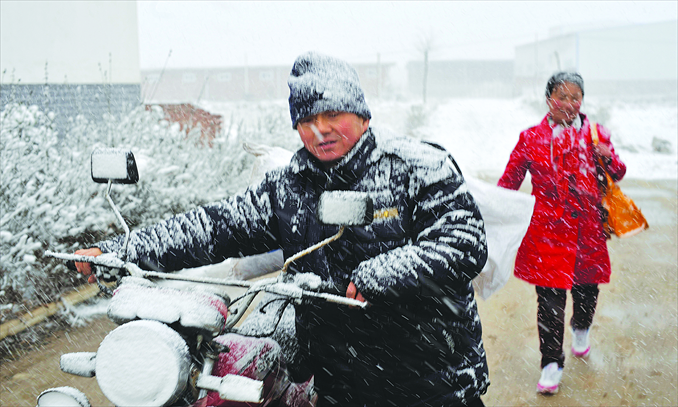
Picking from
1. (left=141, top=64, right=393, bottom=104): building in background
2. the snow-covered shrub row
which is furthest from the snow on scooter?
(left=141, top=64, right=393, bottom=104): building in background

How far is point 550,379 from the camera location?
3695 millimetres

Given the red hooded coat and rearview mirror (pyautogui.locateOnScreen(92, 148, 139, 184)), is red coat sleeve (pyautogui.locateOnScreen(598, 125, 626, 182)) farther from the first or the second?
rearview mirror (pyautogui.locateOnScreen(92, 148, 139, 184))

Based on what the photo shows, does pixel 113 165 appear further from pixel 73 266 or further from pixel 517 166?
pixel 517 166

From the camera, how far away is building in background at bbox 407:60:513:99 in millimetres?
57750

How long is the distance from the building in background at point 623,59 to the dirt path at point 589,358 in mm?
40754

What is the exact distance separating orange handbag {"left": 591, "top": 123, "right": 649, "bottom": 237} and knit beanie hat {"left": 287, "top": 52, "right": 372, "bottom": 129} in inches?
90.9

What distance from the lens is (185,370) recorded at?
1.37 metres

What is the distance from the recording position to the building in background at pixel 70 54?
8.22m

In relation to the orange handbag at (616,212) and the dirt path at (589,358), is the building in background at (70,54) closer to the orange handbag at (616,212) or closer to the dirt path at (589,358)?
the dirt path at (589,358)

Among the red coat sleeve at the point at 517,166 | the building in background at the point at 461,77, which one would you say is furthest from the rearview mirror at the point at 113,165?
the building in background at the point at 461,77

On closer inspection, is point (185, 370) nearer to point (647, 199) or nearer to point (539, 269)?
point (539, 269)

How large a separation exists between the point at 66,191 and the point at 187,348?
456 cm

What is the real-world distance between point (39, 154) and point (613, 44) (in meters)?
48.3

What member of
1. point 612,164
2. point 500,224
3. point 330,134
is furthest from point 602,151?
point 330,134
